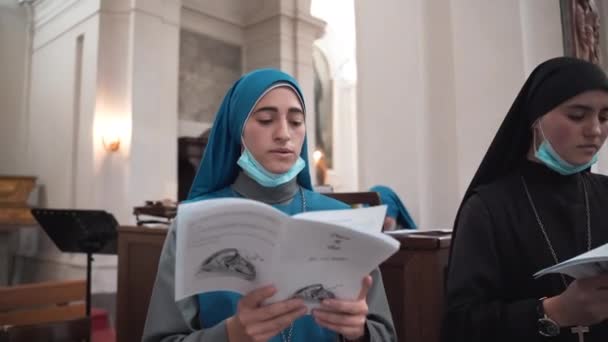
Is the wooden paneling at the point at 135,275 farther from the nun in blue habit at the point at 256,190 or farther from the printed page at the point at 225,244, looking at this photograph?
the printed page at the point at 225,244

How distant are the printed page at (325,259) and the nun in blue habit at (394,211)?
2.31m

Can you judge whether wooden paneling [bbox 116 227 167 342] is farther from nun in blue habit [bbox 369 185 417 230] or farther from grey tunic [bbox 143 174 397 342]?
grey tunic [bbox 143 174 397 342]

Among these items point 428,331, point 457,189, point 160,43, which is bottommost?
point 428,331

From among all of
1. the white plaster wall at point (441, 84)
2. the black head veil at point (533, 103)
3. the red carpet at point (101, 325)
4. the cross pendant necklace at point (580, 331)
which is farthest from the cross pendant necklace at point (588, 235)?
the red carpet at point (101, 325)

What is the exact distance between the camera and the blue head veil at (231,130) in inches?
59.3

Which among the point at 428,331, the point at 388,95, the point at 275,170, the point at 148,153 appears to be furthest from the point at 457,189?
the point at 148,153

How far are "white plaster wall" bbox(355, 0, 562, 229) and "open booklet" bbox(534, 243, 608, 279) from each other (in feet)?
6.98

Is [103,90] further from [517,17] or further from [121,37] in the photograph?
[517,17]

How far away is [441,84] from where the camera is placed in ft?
11.2

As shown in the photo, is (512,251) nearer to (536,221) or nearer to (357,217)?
(536,221)

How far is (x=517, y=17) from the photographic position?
10.6ft

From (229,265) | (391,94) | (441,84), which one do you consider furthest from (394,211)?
(229,265)

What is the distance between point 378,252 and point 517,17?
2.85 m

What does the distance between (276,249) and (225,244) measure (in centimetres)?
11
